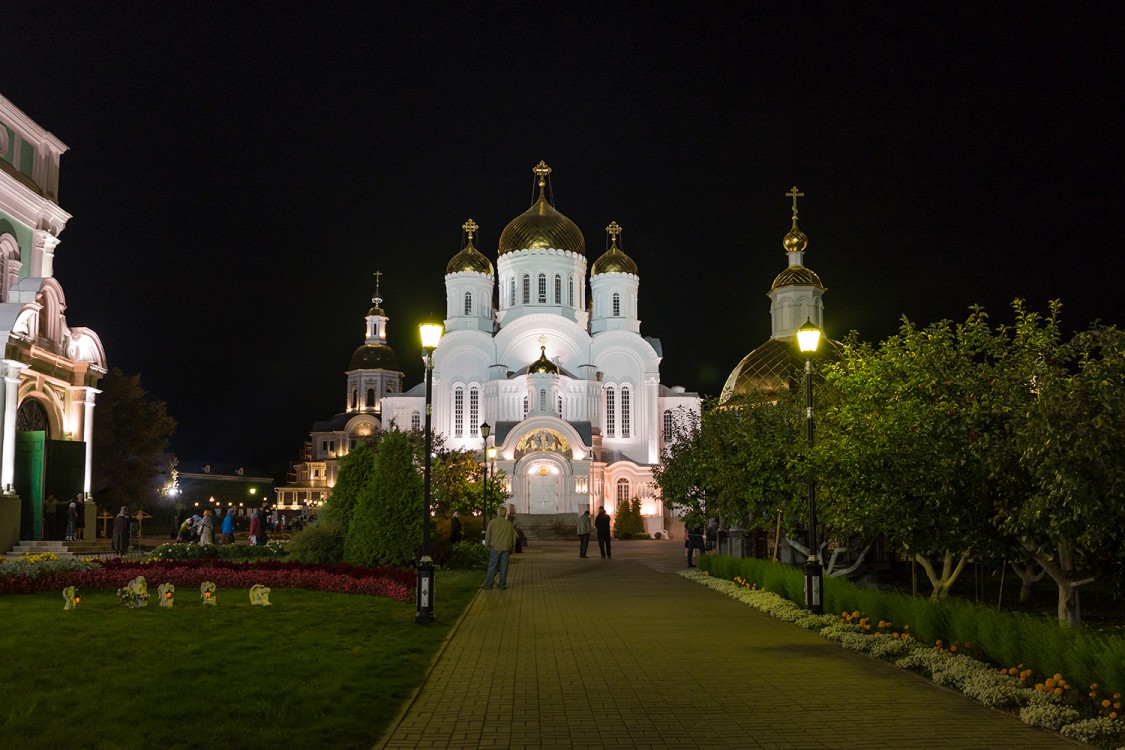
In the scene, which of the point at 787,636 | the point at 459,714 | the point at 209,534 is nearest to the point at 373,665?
the point at 459,714

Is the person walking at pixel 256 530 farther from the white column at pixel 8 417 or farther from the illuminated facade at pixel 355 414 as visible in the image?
the illuminated facade at pixel 355 414

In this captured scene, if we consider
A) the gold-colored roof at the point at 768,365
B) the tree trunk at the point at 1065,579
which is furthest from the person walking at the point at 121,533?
the tree trunk at the point at 1065,579

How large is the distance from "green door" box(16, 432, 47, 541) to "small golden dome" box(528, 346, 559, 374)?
2765 cm

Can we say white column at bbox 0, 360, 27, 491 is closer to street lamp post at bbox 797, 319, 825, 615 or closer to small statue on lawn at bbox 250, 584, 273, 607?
small statue on lawn at bbox 250, 584, 273, 607

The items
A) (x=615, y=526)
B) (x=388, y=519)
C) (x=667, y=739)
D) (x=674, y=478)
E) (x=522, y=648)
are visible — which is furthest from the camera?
(x=615, y=526)

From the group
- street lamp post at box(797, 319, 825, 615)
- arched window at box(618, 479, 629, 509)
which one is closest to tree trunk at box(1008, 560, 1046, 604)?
A: street lamp post at box(797, 319, 825, 615)

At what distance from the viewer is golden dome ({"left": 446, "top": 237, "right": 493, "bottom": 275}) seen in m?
59.8

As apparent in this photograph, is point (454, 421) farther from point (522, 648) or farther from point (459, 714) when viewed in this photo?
point (459, 714)

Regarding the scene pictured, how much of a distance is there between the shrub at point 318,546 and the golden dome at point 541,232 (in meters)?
37.6

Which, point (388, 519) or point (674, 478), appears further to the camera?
point (674, 478)

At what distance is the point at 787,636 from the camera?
12820mm

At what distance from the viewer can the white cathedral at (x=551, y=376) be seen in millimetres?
50812

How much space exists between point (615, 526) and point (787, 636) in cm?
3689

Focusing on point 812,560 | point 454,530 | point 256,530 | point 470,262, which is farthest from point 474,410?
point 812,560
